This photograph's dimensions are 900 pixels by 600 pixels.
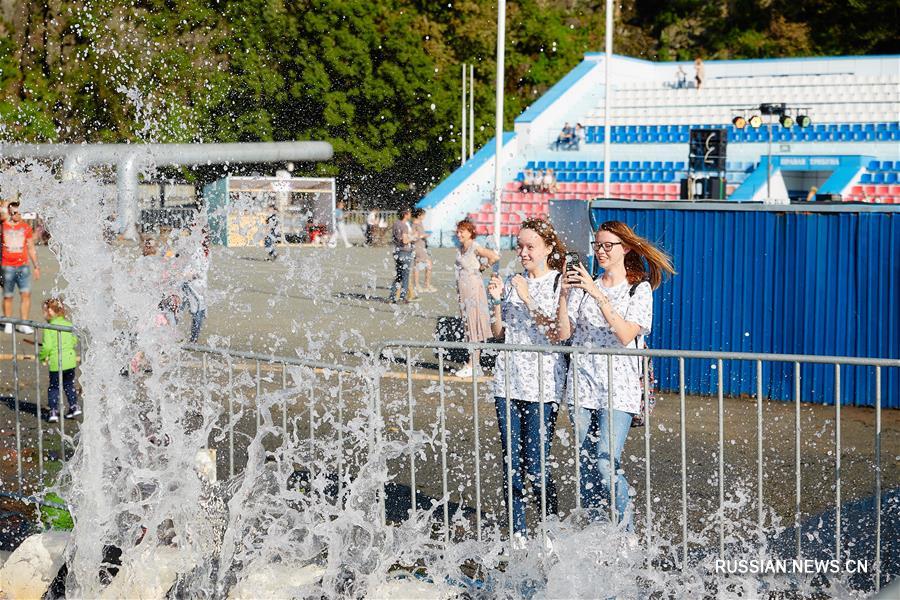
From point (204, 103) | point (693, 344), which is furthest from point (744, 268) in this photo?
point (204, 103)

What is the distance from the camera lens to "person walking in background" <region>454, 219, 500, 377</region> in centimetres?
981

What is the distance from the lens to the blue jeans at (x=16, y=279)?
641 inches

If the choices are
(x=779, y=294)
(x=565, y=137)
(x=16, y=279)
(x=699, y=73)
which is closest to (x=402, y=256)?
(x=16, y=279)

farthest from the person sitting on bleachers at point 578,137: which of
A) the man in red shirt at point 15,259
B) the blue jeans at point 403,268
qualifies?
the man in red shirt at point 15,259

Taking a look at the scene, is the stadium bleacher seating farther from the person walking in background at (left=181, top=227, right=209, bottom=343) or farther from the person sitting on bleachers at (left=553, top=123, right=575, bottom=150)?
the person walking in background at (left=181, top=227, right=209, bottom=343)

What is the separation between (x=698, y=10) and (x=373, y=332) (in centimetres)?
4851

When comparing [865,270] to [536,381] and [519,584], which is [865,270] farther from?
[519,584]

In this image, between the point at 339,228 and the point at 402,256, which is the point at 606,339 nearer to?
the point at 402,256

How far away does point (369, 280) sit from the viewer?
25047mm

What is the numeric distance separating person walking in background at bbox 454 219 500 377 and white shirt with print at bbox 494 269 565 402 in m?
3.29

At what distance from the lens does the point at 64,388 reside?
1004 centimetres

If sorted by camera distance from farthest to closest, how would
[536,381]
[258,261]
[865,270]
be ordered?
[258,261] → [865,270] → [536,381]

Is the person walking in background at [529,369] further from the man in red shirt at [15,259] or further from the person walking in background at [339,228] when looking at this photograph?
the person walking in background at [339,228]

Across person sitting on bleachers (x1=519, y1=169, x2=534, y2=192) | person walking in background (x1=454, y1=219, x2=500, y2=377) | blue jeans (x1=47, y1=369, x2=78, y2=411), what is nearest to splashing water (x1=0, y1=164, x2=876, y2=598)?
blue jeans (x1=47, y1=369, x2=78, y2=411)
